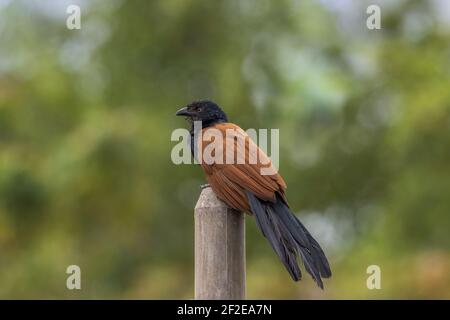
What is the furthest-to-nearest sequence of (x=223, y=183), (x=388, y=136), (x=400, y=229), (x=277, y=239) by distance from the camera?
(x=388, y=136), (x=400, y=229), (x=223, y=183), (x=277, y=239)

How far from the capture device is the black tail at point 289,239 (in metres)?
2.48

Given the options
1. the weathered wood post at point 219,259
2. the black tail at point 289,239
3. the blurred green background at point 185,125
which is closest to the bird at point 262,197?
the black tail at point 289,239

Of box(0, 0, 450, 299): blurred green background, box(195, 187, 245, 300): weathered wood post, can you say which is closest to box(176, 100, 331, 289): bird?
box(195, 187, 245, 300): weathered wood post

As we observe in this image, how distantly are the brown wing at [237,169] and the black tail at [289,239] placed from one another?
0.04 meters

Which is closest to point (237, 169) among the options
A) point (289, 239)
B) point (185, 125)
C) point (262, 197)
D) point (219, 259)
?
point (262, 197)

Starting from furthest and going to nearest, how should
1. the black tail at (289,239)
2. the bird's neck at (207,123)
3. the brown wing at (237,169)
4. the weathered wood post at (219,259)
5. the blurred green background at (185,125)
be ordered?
the blurred green background at (185,125) → the bird's neck at (207,123) → the brown wing at (237,169) → the black tail at (289,239) → the weathered wood post at (219,259)

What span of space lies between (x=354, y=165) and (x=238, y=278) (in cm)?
551

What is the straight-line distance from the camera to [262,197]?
2820 millimetres

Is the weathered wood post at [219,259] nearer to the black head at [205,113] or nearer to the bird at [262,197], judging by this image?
the bird at [262,197]

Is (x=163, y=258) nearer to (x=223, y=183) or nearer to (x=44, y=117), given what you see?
(x=44, y=117)

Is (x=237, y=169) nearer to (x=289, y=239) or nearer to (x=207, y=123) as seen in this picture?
(x=289, y=239)

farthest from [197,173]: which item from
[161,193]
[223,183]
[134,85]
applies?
[223,183]

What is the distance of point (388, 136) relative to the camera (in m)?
7.41

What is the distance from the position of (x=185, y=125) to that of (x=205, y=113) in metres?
3.81
